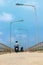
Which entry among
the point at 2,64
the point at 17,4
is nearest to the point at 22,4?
the point at 17,4

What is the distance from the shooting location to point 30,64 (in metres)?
17.3

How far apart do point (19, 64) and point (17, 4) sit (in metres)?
17.6

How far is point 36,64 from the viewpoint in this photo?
17172 mm

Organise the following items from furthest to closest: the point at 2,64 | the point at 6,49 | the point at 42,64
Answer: the point at 6,49
the point at 2,64
the point at 42,64

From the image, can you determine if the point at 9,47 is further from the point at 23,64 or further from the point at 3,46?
the point at 23,64

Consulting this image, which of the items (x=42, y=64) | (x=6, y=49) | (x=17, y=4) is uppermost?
(x=17, y=4)

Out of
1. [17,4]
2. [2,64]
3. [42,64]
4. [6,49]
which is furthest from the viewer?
[6,49]

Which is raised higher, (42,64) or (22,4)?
(22,4)

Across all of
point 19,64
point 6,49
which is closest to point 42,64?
point 19,64

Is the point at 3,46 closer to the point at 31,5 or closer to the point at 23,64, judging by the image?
the point at 31,5

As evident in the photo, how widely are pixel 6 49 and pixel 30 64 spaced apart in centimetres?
3705

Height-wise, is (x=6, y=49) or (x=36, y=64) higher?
(x=6, y=49)

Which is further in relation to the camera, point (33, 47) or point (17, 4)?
point (33, 47)

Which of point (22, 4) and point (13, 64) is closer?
point (13, 64)
